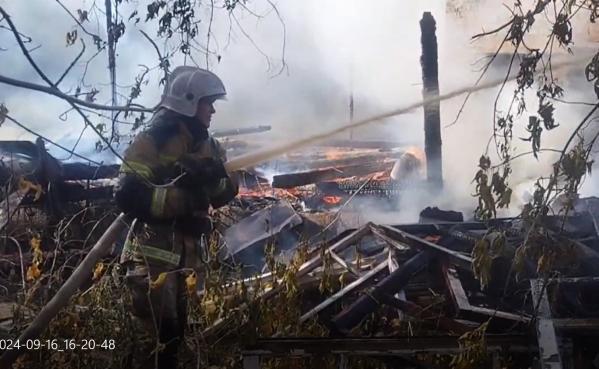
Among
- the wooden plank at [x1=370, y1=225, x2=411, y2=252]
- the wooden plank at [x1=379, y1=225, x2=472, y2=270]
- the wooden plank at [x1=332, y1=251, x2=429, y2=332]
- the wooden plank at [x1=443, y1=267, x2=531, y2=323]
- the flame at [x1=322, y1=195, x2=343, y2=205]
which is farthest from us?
the flame at [x1=322, y1=195, x2=343, y2=205]

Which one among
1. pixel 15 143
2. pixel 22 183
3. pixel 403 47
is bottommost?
pixel 22 183

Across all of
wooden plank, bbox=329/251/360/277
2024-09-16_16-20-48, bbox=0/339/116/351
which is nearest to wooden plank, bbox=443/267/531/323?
wooden plank, bbox=329/251/360/277

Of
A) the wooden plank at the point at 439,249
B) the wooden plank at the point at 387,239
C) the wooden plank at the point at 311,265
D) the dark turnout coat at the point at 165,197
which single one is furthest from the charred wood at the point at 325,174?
the dark turnout coat at the point at 165,197

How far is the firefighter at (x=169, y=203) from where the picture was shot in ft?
13.5

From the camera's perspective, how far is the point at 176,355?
13.8ft

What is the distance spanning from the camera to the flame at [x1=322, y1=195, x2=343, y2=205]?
10.4 metres

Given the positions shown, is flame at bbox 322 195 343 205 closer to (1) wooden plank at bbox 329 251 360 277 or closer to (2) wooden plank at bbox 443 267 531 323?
(1) wooden plank at bbox 329 251 360 277

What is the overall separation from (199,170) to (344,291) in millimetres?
1419

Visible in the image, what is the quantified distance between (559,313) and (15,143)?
5821mm

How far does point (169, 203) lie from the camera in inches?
163

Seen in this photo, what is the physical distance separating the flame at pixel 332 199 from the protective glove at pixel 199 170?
618 cm

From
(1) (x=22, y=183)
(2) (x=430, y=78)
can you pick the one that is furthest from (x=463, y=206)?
(1) (x=22, y=183)

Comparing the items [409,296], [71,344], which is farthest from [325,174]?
[71,344]

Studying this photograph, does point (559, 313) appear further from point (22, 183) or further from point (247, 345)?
point (22, 183)
